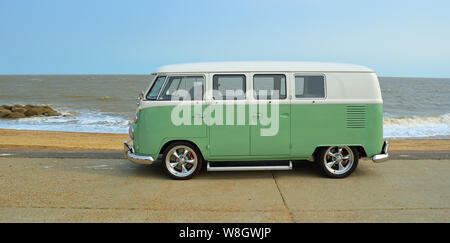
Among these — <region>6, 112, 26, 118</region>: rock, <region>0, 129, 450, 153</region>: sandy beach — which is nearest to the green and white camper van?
<region>0, 129, 450, 153</region>: sandy beach

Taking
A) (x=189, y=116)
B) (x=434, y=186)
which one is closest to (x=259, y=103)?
(x=189, y=116)

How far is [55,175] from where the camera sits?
745 cm

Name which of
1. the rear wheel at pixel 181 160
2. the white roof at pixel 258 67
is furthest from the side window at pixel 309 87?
the rear wheel at pixel 181 160

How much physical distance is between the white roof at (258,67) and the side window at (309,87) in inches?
6.5

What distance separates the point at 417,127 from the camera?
21.7 meters

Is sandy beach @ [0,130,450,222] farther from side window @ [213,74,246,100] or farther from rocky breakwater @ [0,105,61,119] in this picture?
rocky breakwater @ [0,105,61,119]

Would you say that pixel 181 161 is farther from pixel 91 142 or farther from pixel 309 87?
pixel 91 142

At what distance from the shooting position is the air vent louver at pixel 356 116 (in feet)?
23.0

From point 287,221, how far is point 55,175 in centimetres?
480

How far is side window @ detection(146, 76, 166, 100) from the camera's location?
22.6 ft

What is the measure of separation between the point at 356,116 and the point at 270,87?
65.9 inches

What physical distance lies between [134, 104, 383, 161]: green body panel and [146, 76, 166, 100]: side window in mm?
293

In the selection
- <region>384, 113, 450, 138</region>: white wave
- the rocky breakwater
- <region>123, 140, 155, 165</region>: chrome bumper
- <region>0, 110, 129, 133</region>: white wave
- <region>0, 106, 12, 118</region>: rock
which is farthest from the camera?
the rocky breakwater

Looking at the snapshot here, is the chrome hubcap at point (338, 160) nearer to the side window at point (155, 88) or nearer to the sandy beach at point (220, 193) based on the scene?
the sandy beach at point (220, 193)
